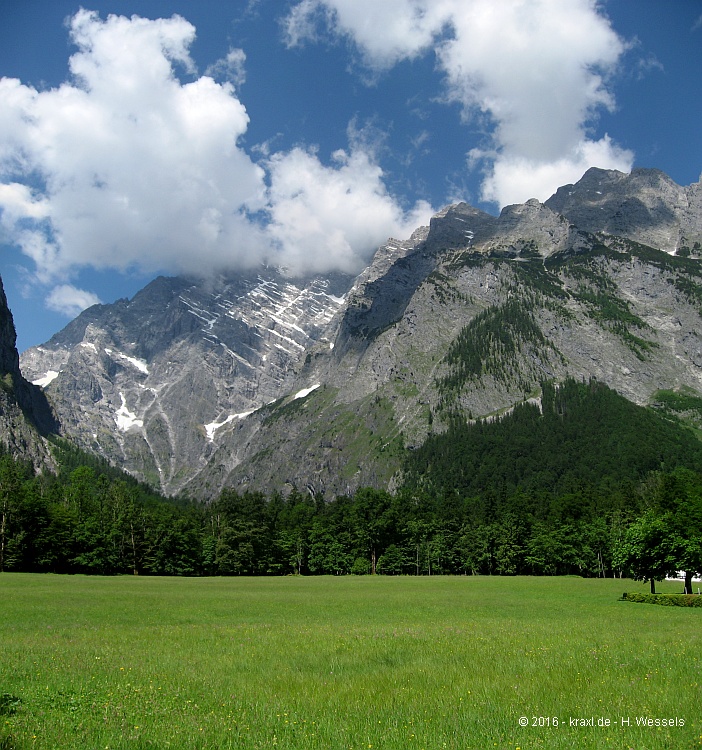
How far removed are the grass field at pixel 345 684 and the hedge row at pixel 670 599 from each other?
20.2 m

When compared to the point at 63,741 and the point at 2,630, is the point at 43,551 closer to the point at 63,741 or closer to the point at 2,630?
the point at 2,630

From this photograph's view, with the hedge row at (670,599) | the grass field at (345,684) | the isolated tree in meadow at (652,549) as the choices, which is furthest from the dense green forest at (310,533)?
the grass field at (345,684)

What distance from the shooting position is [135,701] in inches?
575

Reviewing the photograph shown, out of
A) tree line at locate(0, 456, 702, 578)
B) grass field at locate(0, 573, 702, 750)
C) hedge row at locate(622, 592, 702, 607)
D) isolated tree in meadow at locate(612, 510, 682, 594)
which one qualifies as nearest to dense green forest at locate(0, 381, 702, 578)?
tree line at locate(0, 456, 702, 578)

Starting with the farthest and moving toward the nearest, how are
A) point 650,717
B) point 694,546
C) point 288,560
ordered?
point 288,560, point 694,546, point 650,717

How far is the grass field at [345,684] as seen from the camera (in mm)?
11797

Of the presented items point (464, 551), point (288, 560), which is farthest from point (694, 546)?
point (288, 560)

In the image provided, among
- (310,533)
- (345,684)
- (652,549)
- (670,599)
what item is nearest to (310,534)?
(310,533)

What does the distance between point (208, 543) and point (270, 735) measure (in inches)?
4650

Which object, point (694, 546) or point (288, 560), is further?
point (288, 560)

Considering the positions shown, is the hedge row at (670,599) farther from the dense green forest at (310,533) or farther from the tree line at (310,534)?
the dense green forest at (310,533)

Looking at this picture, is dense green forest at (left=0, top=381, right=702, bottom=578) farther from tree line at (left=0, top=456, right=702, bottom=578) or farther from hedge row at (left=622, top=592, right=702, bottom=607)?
hedge row at (left=622, top=592, right=702, bottom=607)

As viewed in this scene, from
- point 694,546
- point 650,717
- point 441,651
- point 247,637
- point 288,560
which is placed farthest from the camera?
point 288,560

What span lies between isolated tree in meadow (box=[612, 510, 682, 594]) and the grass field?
2714 cm
